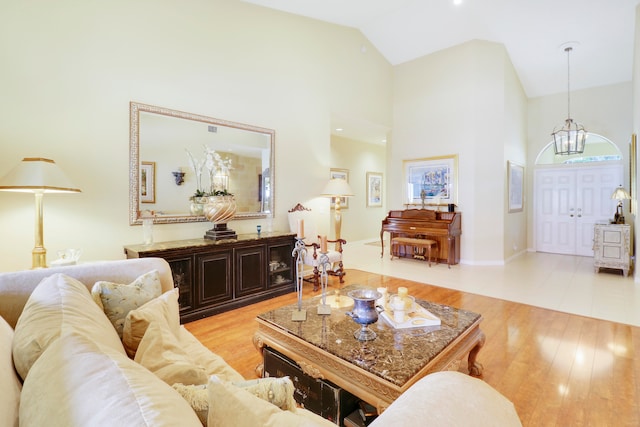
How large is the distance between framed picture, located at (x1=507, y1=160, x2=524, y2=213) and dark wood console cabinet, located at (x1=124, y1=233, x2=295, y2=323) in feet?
14.9

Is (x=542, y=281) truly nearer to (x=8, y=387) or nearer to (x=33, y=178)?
(x=8, y=387)

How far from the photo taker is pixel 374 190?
346 inches

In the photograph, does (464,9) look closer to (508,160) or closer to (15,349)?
(508,160)

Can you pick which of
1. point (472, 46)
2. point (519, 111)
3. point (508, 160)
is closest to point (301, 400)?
point (508, 160)

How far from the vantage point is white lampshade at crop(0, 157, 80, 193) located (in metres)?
2.17

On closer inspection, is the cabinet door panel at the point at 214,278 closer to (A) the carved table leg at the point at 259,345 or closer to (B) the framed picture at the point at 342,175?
(A) the carved table leg at the point at 259,345

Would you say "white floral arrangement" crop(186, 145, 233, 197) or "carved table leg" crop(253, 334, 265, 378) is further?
"white floral arrangement" crop(186, 145, 233, 197)

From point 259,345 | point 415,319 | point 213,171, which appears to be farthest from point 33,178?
point 415,319

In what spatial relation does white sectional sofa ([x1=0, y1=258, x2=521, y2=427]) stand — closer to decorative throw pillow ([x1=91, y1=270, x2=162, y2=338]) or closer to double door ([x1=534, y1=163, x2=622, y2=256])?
decorative throw pillow ([x1=91, y1=270, x2=162, y2=338])

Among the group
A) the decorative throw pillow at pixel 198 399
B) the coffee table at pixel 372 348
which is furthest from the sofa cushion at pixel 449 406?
the coffee table at pixel 372 348

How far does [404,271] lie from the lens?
514cm

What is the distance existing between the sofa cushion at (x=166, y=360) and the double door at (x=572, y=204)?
792 cm

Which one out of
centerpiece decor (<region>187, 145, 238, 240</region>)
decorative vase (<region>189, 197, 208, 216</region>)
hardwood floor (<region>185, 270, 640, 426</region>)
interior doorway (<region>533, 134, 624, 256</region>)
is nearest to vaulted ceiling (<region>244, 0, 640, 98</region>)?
interior doorway (<region>533, 134, 624, 256</region>)

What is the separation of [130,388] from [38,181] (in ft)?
7.79
